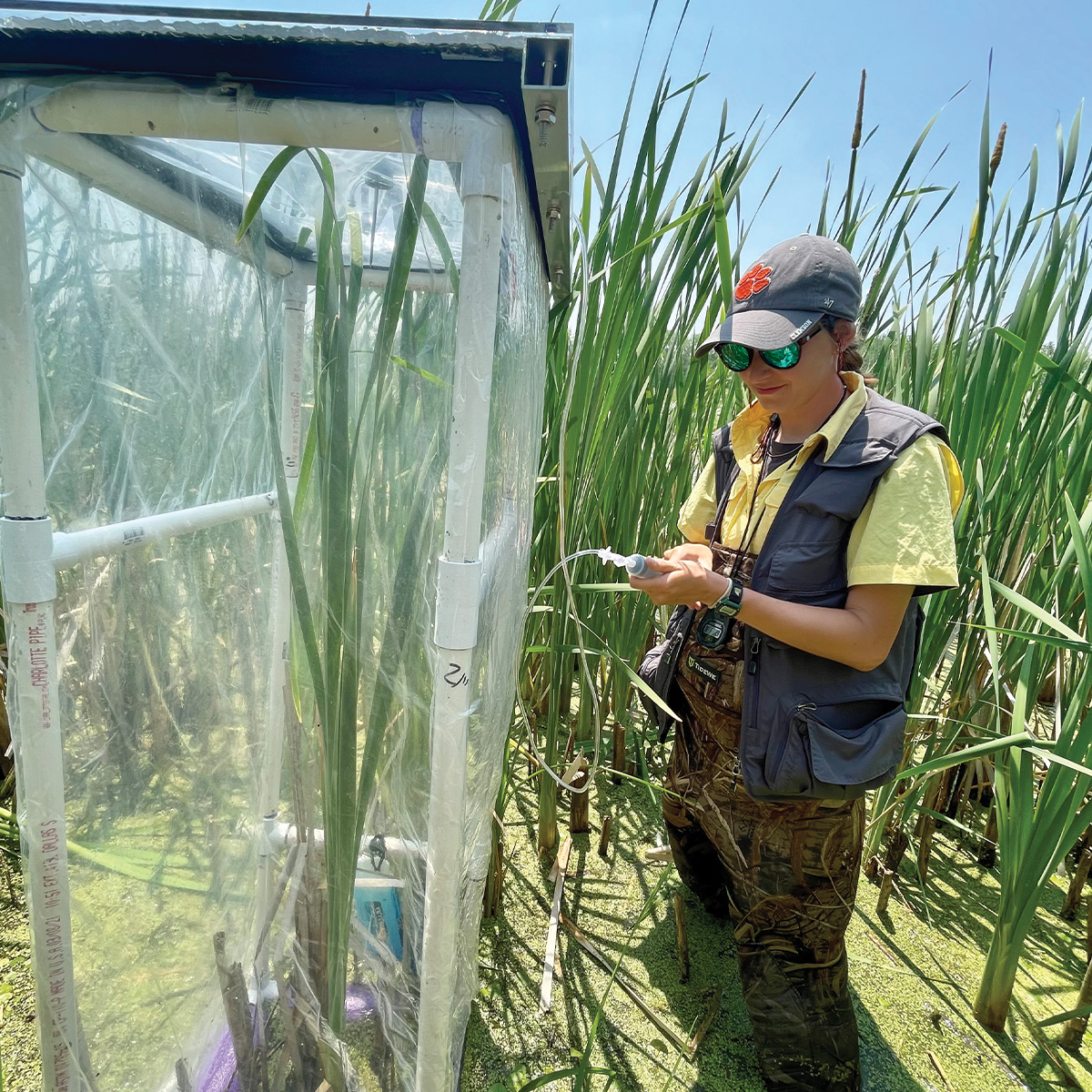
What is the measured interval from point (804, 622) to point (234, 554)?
69 centimetres

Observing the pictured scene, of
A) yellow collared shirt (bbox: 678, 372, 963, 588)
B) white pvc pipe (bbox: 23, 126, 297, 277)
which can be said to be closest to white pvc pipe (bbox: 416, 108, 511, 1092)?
white pvc pipe (bbox: 23, 126, 297, 277)

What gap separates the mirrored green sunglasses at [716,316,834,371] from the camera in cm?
83

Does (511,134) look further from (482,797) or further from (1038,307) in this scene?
(1038,307)

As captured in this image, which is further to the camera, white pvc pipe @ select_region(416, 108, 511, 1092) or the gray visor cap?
the gray visor cap

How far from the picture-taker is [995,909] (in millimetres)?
1384

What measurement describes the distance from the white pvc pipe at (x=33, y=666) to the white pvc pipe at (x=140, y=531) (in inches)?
0.7

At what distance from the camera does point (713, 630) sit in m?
0.94

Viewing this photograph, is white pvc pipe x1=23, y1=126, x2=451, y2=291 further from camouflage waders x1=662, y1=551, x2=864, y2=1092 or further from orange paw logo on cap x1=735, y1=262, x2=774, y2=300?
camouflage waders x1=662, y1=551, x2=864, y2=1092

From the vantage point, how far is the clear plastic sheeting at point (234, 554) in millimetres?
535

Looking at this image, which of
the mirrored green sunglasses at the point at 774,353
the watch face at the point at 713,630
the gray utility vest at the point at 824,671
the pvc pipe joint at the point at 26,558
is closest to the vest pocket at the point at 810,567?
the gray utility vest at the point at 824,671

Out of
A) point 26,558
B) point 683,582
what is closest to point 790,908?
point 683,582

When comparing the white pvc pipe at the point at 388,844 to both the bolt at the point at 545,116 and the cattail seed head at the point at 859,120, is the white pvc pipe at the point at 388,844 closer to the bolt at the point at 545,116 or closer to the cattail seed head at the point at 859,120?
the bolt at the point at 545,116

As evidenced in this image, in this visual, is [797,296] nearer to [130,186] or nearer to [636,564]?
[636,564]

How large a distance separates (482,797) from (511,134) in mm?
664
